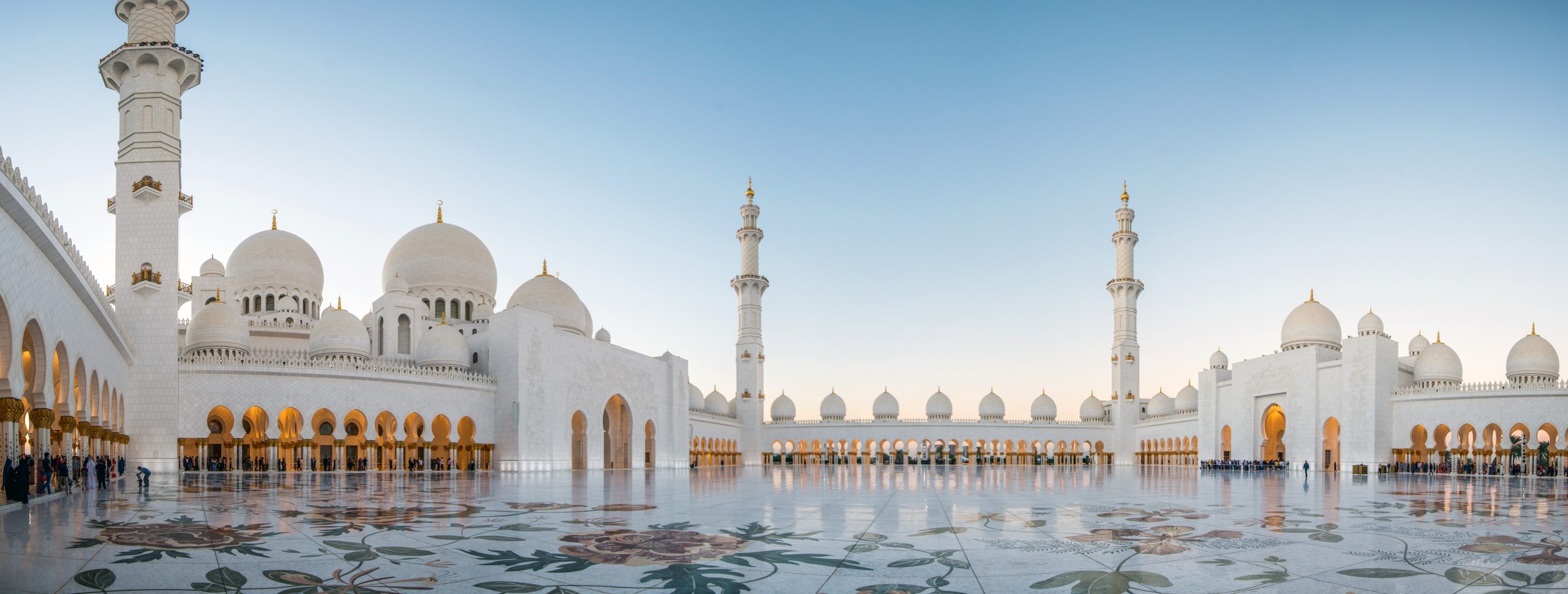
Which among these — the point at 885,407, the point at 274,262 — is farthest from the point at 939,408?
the point at 274,262

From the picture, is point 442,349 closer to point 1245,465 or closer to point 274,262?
point 274,262

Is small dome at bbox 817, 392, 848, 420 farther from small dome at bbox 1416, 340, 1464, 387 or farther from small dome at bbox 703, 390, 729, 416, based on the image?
small dome at bbox 1416, 340, 1464, 387

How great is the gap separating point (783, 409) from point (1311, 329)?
24.4m

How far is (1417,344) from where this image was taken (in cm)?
4241

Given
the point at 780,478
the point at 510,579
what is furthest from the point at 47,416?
the point at 780,478

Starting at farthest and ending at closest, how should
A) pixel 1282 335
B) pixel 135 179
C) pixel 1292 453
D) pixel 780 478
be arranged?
pixel 1282 335
pixel 1292 453
pixel 135 179
pixel 780 478

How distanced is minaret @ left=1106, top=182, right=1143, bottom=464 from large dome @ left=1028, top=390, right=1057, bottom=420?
19.1ft

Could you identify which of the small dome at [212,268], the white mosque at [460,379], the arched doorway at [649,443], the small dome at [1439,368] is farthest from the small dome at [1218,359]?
the small dome at [212,268]

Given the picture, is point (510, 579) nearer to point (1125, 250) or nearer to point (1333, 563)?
point (1333, 563)

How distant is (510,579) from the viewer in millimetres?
4641

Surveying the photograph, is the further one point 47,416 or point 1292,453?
point 1292,453

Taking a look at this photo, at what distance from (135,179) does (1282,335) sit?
38.2m

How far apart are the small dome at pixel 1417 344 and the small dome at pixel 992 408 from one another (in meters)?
18.1

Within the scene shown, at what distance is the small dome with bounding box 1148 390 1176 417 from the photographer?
4816 cm
